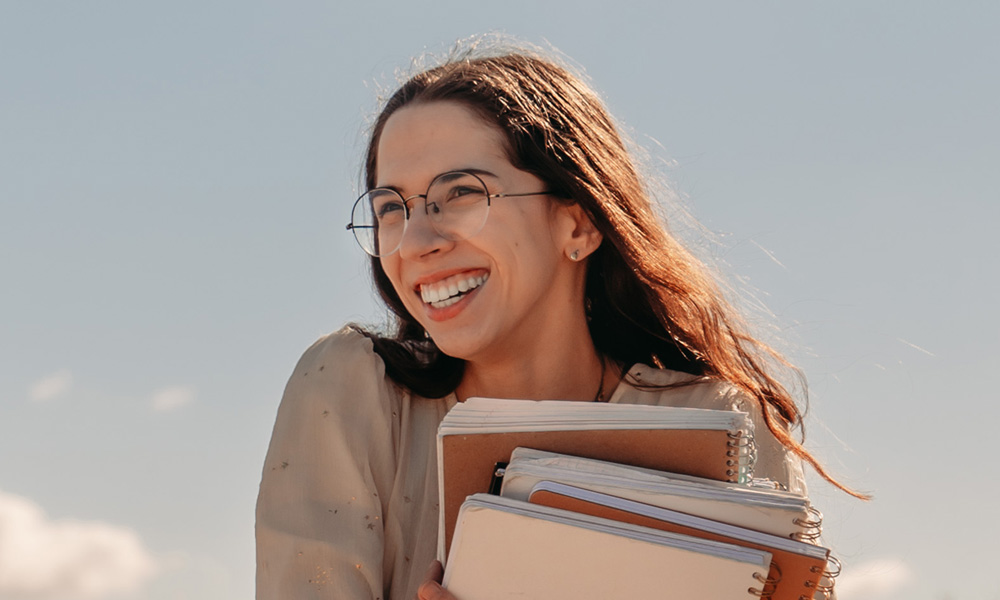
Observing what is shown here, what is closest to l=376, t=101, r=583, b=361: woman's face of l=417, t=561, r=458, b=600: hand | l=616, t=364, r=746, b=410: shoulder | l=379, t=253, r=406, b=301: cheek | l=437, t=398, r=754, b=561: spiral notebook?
l=379, t=253, r=406, b=301: cheek

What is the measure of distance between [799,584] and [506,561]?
1.81ft

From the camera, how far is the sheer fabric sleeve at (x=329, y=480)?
293cm

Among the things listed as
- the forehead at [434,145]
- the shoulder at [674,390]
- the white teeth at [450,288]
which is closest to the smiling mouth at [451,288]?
the white teeth at [450,288]

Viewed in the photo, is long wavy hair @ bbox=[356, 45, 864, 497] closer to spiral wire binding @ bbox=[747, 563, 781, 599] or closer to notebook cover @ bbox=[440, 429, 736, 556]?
notebook cover @ bbox=[440, 429, 736, 556]

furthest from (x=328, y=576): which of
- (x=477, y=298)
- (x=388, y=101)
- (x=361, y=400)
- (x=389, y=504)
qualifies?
(x=388, y=101)

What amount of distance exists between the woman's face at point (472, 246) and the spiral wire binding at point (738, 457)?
2.69 ft

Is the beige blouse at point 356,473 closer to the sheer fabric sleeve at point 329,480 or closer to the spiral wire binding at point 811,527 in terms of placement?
the sheer fabric sleeve at point 329,480

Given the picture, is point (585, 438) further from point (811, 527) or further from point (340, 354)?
point (340, 354)

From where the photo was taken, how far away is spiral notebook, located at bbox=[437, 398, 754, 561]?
238cm

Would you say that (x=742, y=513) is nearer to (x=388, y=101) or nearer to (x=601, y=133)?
(x=601, y=133)

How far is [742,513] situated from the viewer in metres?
2.21

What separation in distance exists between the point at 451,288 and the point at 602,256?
0.60m

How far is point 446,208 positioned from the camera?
3.00 meters

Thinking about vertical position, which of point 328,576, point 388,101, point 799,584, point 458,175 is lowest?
point 328,576
